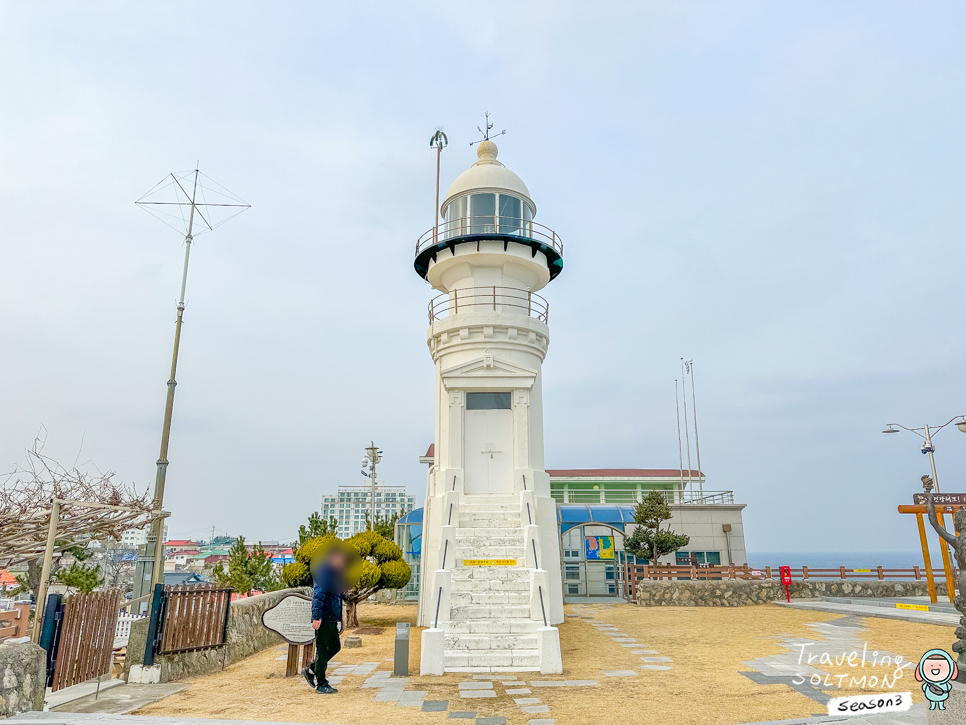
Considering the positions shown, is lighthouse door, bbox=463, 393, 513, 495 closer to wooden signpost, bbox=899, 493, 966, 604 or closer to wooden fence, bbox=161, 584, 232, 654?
wooden fence, bbox=161, 584, 232, 654

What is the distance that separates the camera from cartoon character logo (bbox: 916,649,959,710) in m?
5.23

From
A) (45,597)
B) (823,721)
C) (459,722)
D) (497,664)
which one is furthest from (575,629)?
(45,597)

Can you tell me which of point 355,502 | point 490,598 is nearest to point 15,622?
point 490,598

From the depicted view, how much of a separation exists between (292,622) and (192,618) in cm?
201

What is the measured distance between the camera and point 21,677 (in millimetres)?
6922

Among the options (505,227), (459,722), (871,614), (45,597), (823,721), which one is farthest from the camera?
(505,227)

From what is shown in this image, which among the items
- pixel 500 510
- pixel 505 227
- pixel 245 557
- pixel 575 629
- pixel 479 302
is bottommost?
pixel 575 629

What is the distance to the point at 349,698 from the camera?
875cm

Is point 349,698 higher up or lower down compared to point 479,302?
lower down

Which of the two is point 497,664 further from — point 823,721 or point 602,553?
point 602,553

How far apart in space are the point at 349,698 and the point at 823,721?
20.5 ft

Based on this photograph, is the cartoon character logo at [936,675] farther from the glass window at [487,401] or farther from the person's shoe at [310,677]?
the glass window at [487,401]

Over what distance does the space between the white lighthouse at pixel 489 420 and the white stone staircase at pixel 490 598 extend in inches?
1.2

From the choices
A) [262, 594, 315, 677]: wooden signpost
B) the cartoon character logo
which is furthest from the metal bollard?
the cartoon character logo
